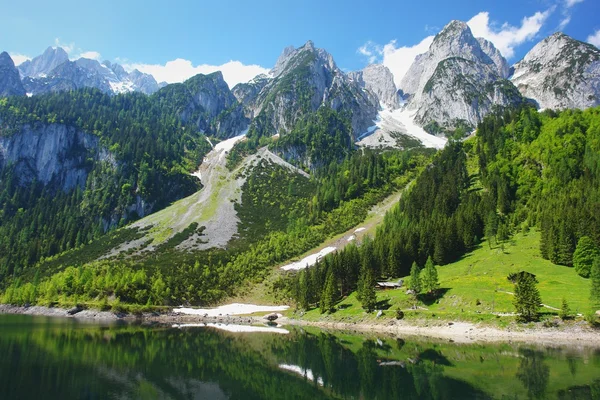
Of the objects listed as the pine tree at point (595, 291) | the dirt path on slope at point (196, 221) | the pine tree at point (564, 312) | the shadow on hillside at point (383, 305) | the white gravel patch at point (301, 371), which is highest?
the dirt path on slope at point (196, 221)

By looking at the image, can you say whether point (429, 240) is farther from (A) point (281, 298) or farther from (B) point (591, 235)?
(A) point (281, 298)

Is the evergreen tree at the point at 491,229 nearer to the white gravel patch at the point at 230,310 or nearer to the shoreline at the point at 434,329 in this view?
the shoreline at the point at 434,329

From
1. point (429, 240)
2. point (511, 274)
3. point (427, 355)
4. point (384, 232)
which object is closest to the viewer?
point (427, 355)

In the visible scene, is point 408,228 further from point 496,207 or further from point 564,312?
point 564,312

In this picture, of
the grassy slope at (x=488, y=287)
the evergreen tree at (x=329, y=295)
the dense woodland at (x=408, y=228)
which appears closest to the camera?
the grassy slope at (x=488, y=287)

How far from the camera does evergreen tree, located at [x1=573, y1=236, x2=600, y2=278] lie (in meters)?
68.9

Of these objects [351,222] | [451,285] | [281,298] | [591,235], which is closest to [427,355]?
[451,285]

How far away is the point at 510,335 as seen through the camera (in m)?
54.5

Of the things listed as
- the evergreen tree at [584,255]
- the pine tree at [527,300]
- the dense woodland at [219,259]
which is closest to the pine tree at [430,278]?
the pine tree at [527,300]

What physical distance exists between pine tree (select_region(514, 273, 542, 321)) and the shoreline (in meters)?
2.36

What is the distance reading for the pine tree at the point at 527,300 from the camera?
55.4 m

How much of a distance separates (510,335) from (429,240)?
4736 centimetres

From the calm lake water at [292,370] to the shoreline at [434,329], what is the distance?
617 cm

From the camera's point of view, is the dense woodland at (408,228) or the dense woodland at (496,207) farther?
the dense woodland at (408,228)
